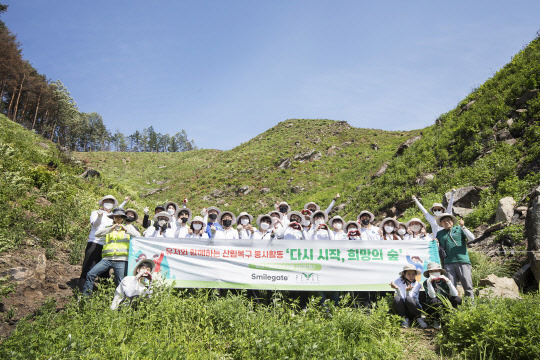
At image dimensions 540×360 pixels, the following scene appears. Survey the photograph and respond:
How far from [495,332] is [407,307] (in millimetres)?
1901

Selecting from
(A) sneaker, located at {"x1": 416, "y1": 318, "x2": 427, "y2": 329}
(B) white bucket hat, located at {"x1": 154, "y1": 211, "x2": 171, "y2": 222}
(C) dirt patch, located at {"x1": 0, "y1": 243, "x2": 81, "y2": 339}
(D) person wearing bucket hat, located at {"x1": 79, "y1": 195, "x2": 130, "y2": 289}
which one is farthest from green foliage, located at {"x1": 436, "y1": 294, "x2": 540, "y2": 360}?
(C) dirt patch, located at {"x1": 0, "y1": 243, "x2": 81, "y2": 339}

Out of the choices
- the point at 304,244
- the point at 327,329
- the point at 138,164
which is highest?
the point at 138,164

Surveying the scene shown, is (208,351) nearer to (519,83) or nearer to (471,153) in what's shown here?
(471,153)

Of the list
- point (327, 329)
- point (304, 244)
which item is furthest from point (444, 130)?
point (327, 329)

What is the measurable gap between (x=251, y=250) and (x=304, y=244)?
3.96ft

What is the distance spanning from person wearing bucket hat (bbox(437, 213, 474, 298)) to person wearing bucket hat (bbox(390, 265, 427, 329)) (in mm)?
729

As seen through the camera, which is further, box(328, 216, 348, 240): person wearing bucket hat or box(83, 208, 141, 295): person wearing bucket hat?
box(328, 216, 348, 240): person wearing bucket hat

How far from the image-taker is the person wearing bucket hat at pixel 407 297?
652 centimetres

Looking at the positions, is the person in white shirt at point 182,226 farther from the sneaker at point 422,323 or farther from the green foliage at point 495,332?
the green foliage at point 495,332

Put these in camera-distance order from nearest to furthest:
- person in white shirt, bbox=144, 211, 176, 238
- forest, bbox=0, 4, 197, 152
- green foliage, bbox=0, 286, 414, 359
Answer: green foliage, bbox=0, 286, 414, 359 → person in white shirt, bbox=144, 211, 176, 238 → forest, bbox=0, 4, 197, 152

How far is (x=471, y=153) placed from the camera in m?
14.9

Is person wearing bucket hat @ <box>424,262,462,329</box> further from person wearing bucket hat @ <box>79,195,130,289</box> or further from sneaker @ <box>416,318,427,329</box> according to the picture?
person wearing bucket hat @ <box>79,195,130,289</box>

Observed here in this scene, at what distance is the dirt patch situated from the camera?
21.5ft

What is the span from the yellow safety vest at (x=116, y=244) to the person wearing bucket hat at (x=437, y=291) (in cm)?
634
